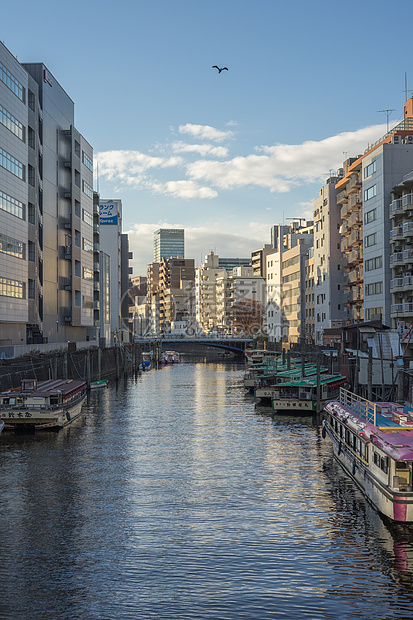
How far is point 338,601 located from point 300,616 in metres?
1.76

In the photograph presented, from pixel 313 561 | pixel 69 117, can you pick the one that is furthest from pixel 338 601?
pixel 69 117

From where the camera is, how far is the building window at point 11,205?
85688mm

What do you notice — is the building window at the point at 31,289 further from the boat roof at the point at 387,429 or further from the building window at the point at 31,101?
the boat roof at the point at 387,429

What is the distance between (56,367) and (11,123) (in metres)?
32.1

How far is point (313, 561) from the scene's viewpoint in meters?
26.2

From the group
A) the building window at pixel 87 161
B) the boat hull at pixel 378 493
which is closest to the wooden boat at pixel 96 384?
the building window at pixel 87 161

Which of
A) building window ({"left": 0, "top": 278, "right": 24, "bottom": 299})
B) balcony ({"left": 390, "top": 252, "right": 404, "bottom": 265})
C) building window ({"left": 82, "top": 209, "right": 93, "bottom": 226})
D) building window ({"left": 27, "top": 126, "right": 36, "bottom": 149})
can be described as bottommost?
building window ({"left": 0, "top": 278, "right": 24, "bottom": 299})

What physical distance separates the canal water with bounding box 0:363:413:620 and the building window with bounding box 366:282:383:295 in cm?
5059

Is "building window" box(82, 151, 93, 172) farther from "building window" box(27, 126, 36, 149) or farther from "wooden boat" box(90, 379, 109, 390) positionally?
"wooden boat" box(90, 379, 109, 390)

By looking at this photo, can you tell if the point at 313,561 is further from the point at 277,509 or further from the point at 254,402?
the point at 254,402

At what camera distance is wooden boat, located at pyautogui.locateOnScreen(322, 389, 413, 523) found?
95.0ft

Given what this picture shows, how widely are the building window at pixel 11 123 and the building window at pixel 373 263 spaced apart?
53.5 m

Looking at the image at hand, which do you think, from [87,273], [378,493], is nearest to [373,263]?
[87,273]

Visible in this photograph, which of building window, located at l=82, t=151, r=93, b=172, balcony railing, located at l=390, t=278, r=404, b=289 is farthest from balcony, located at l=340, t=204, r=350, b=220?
building window, located at l=82, t=151, r=93, b=172
